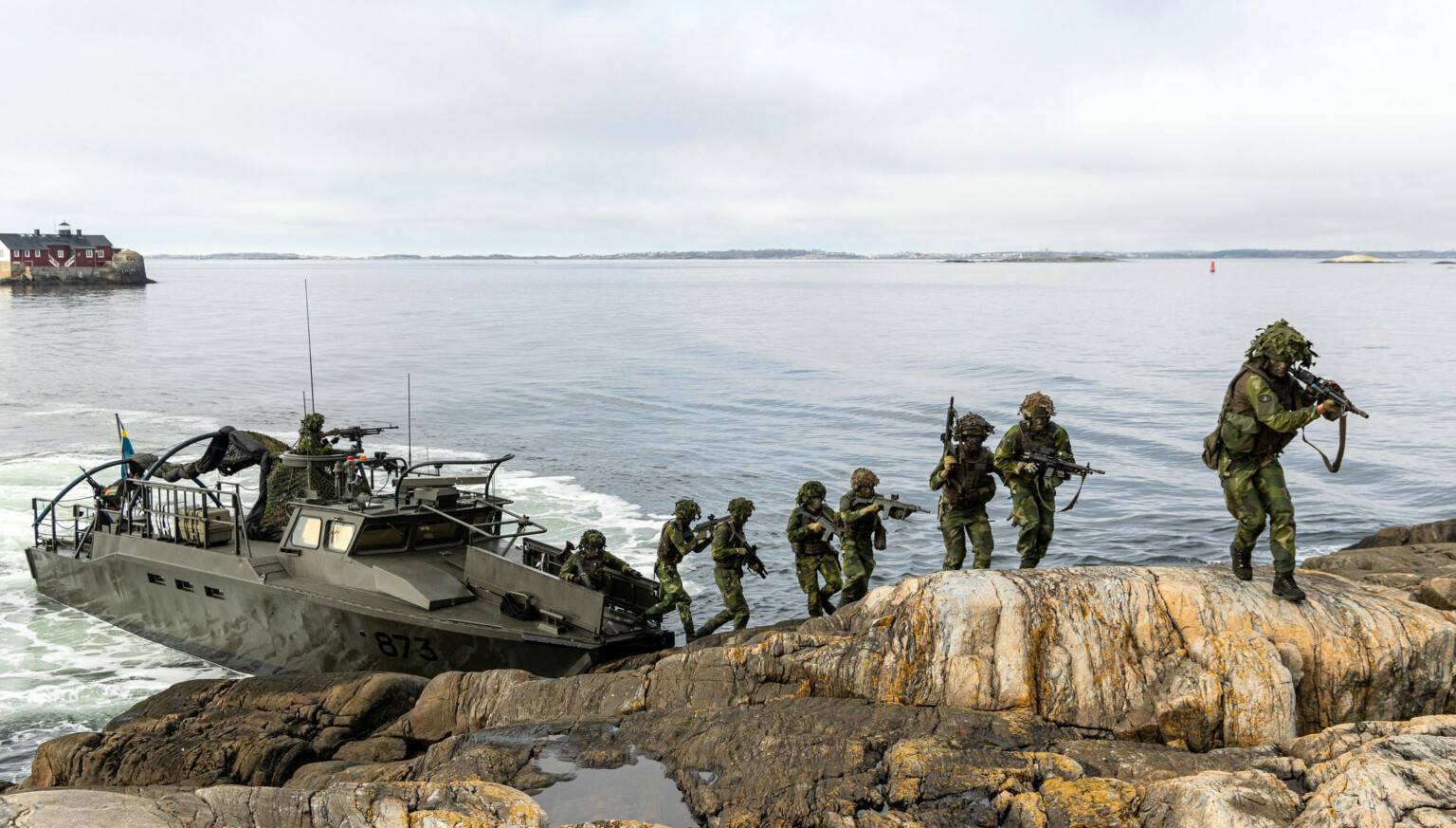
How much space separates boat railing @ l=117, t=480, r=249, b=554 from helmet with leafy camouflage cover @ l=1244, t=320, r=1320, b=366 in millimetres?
13275

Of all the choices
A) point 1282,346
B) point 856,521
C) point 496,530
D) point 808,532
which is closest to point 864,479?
point 856,521

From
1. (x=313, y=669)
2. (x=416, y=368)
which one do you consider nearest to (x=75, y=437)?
(x=416, y=368)

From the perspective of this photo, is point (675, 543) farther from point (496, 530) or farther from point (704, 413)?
point (704, 413)

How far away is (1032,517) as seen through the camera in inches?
429

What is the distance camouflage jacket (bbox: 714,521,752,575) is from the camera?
12.4 metres

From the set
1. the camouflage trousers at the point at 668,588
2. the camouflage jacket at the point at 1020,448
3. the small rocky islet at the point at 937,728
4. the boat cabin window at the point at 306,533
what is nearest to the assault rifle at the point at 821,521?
the camouflage trousers at the point at 668,588

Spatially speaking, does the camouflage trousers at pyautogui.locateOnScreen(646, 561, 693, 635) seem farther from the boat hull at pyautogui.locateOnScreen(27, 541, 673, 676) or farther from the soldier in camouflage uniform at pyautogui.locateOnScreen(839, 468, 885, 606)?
the soldier in camouflage uniform at pyautogui.locateOnScreen(839, 468, 885, 606)

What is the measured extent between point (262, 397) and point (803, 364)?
1038 inches

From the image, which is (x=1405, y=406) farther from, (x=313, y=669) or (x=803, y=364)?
(x=313, y=669)

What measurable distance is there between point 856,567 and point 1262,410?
5046 mm

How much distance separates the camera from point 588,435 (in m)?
33.4

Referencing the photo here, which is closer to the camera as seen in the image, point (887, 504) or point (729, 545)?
point (887, 504)

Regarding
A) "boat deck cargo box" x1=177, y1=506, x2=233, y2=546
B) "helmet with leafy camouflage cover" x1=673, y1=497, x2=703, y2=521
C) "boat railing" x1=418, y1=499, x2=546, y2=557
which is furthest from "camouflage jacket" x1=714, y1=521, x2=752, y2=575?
"boat deck cargo box" x1=177, y1=506, x2=233, y2=546

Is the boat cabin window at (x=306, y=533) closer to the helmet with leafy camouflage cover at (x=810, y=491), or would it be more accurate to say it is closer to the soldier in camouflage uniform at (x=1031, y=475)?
the helmet with leafy camouflage cover at (x=810, y=491)
